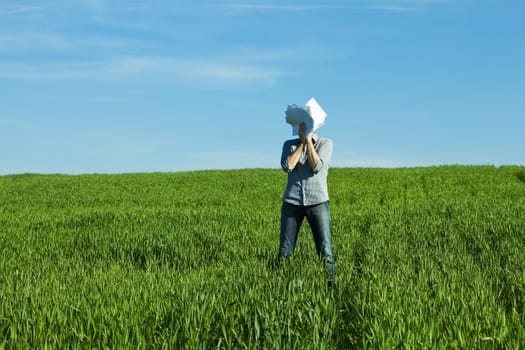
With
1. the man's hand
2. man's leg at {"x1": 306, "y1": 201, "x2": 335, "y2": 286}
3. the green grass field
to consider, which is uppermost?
the man's hand

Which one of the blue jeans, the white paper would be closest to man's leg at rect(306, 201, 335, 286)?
the blue jeans

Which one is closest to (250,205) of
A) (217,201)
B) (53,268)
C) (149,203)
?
(217,201)

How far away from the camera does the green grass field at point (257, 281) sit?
18.0 feet

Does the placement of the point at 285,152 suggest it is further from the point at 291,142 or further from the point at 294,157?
the point at 294,157

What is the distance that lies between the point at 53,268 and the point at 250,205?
13.8 metres

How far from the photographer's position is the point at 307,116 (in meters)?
7.93

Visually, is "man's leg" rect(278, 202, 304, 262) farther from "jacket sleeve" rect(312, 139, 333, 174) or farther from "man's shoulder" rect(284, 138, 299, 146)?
"man's shoulder" rect(284, 138, 299, 146)

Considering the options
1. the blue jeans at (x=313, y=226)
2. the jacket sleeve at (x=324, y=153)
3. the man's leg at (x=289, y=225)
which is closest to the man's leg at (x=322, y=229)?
the blue jeans at (x=313, y=226)

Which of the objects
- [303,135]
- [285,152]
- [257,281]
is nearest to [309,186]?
[285,152]

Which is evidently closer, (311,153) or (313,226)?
(311,153)

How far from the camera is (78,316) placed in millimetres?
5848

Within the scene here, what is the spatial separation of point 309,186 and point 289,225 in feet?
2.09

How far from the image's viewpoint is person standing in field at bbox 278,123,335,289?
814 centimetres

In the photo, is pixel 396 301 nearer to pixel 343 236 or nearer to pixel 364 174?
pixel 343 236
